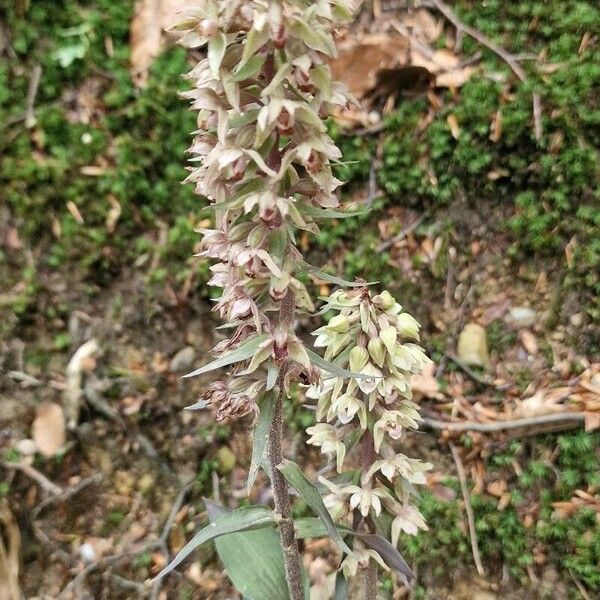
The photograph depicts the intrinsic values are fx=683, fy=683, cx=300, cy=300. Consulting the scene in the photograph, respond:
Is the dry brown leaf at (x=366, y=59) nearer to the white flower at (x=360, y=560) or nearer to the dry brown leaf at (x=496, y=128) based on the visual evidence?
the dry brown leaf at (x=496, y=128)

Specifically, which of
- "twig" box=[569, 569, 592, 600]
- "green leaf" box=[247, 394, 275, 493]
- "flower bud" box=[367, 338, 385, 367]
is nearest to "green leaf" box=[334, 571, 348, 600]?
"green leaf" box=[247, 394, 275, 493]

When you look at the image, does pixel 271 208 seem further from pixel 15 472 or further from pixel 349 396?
pixel 15 472

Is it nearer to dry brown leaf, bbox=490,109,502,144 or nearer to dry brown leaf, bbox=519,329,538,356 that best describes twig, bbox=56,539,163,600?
dry brown leaf, bbox=519,329,538,356

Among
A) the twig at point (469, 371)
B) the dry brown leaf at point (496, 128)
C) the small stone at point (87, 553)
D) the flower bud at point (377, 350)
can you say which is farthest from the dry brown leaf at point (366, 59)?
the small stone at point (87, 553)

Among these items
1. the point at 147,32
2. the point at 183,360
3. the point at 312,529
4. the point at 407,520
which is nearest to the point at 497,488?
the point at 407,520

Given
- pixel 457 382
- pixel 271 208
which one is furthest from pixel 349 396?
pixel 457 382

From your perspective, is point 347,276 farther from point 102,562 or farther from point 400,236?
point 102,562
